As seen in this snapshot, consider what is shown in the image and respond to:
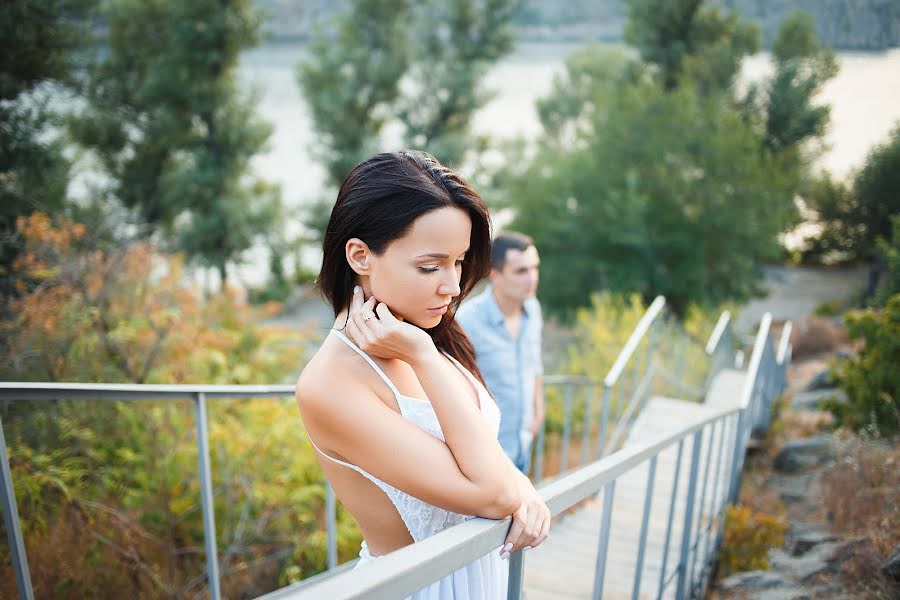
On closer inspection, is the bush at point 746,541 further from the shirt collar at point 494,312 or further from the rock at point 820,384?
the rock at point 820,384

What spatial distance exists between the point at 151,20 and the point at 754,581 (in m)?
20.5

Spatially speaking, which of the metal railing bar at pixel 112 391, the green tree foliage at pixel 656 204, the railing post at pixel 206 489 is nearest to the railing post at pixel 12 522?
the metal railing bar at pixel 112 391

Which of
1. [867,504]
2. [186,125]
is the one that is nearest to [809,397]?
[867,504]

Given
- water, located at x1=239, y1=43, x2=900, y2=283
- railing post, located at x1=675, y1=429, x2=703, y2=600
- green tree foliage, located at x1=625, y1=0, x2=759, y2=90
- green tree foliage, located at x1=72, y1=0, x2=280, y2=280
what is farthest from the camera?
green tree foliage, located at x1=625, y1=0, x2=759, y2=90

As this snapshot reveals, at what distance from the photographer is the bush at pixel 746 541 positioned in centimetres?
384

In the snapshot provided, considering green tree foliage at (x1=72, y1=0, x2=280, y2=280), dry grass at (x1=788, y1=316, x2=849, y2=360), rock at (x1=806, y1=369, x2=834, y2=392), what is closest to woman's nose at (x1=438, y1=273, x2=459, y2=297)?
rock at (x1=806, y1=369, x2=834, y2=392)

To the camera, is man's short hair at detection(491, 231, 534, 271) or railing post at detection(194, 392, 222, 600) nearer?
railing post at detection(194, 392, 222, 600)

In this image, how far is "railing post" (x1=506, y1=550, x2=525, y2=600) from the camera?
1.26m

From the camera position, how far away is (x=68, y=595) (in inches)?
125

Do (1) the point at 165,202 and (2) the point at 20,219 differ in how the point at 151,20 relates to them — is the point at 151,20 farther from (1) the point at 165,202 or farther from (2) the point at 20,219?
(2) the point at 20,219

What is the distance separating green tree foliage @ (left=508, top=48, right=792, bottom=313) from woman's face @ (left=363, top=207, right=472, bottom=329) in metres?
16.5

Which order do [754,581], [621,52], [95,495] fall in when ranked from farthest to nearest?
[621,52] < [95,495] < [754,581]

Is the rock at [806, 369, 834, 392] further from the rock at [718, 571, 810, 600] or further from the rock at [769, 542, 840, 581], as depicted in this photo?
the rock at [718, 571, 810, 600]

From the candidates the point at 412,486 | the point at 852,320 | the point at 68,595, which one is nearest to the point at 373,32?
the point at 852,320
